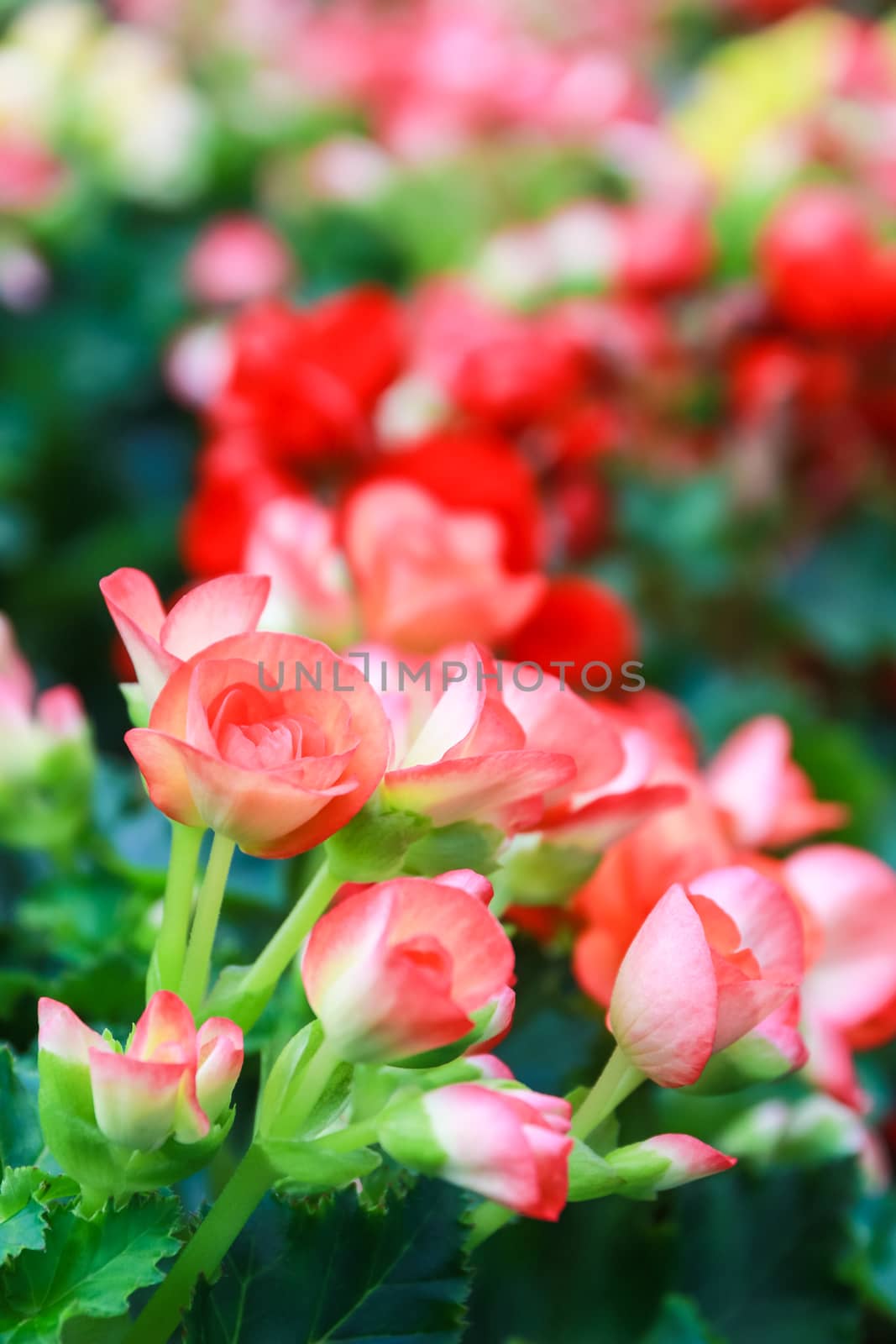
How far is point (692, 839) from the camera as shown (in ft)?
1.25

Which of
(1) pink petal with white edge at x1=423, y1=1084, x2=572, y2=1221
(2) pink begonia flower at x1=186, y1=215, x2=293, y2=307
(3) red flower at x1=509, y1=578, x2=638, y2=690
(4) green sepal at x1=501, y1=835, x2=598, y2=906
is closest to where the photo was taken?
(1) pink petal with white edge at x1=423, y1=1084, x2=572, y2=1221

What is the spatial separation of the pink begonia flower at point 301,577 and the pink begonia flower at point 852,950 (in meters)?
0.18

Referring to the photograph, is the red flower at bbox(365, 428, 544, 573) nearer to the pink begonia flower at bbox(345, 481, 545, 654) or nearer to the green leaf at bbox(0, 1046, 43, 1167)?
the pink begonia flower at bbox(345, 481, 545, 654)

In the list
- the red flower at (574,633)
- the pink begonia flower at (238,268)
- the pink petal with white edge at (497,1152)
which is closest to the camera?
the pink petal with white edge at (497,1152)

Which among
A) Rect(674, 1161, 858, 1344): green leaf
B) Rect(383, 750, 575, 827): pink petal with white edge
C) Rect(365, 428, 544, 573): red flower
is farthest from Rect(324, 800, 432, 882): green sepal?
Rect(365, 428, 544, 573): red flower

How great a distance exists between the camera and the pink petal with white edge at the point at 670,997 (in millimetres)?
276

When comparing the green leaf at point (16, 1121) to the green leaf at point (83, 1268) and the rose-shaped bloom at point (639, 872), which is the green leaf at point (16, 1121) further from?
the rose-shaped bloom at point (639, 872)

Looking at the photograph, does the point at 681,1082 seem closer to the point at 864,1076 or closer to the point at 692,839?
the point at 692,839

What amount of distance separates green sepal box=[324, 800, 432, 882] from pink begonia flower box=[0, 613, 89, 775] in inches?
6.3

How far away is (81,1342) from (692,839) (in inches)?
8.3

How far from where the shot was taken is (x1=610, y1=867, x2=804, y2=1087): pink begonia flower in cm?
28

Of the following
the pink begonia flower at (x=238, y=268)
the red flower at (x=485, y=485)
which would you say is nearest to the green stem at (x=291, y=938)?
the red flower at (x=485, y=485)

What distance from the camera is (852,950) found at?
1.37 feet

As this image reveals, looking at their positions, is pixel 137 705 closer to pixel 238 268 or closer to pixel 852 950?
pixel 852 950
